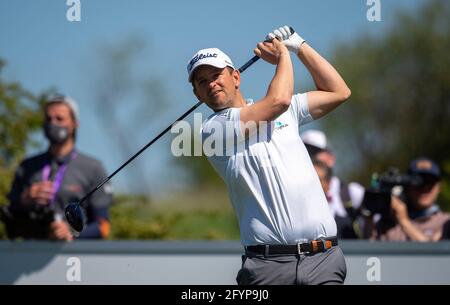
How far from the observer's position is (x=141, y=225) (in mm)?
9523

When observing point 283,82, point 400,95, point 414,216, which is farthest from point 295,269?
point 400,95

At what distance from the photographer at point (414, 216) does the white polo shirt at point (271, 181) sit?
2.42 metres

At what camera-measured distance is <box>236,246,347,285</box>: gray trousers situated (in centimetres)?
445

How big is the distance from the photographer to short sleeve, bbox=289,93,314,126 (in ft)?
7.45

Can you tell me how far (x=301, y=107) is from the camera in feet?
15.6

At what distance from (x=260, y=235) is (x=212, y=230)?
17.4ft

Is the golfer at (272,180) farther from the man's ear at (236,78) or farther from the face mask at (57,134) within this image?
the face mask at (57,134)

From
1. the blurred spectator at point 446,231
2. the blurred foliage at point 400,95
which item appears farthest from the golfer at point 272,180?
the blurred foliage at point 400,95

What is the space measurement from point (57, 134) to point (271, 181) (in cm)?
292
